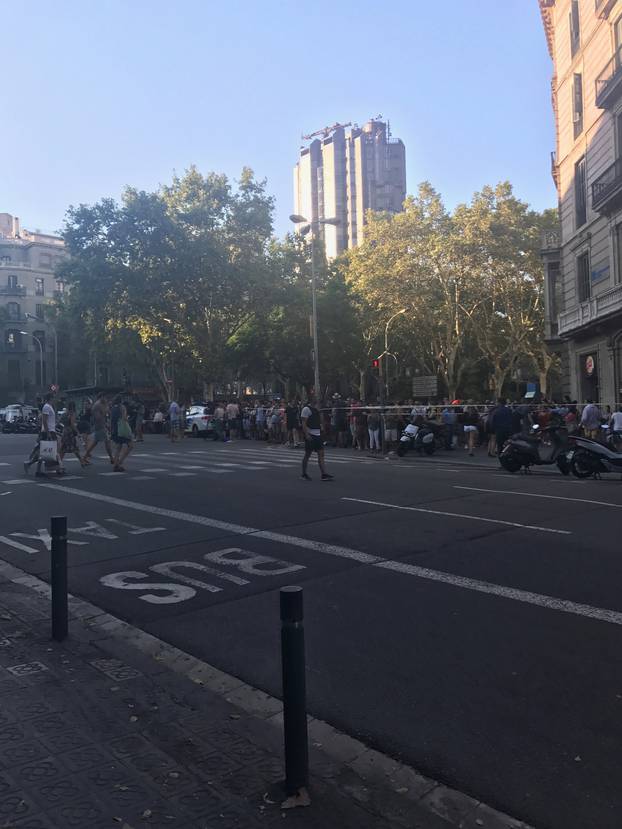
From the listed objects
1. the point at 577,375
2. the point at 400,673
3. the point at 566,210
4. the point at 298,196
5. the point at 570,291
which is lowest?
the point at 400,673

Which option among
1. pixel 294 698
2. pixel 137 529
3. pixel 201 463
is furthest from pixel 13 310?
pixel 294 698

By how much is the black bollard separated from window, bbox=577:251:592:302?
1070 inches

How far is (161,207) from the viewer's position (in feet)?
112

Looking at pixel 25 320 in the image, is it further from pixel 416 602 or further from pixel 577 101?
pixel 416 602

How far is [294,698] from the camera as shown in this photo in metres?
2.90

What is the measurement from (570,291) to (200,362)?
19.9 m

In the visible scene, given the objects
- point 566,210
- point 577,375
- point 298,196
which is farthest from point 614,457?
point 298,196

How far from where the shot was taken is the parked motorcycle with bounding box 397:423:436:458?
790 inches

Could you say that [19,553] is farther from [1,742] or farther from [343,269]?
[343,269]

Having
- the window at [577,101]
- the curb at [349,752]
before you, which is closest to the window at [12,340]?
the window at [577,101]

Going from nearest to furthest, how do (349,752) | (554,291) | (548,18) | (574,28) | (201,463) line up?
(349,752)
(201,463)
(574,28)
(554,291)
(548,18)

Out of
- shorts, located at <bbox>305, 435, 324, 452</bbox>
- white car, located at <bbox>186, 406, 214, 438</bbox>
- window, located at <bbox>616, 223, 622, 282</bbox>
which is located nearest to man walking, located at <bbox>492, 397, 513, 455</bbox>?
shorts, located at <bbox>305, 435, 324, 452</bbox>

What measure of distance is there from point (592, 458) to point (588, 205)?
16.9 metres

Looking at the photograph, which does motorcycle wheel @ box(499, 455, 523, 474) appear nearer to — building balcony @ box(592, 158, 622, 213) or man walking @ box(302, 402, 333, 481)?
man walking @ box(302, 402, 333, 481)
